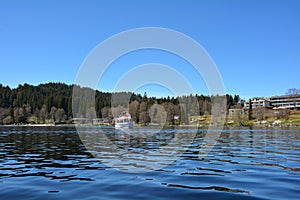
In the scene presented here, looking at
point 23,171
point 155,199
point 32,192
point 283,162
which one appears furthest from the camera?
point 283,162

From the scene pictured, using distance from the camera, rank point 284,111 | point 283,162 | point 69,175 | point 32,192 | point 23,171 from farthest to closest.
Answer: point 284,111 < point 283,162 < point 23,171 < point 69,175 < point 32,192

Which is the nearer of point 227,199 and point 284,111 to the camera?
point 227,199

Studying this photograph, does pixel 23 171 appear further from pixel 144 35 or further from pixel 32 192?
pixel 144 35

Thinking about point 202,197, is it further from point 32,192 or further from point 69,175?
point 69,175

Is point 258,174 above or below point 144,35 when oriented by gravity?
below

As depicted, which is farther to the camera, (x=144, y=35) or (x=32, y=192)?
(x=144, y=35)

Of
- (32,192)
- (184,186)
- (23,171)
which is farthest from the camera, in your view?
(23,171)

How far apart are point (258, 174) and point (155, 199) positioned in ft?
26.5

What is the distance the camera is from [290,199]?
12016 millimetres

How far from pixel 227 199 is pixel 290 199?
7.90ft

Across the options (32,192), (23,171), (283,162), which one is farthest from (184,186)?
(283,162)

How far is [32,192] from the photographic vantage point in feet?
43.3

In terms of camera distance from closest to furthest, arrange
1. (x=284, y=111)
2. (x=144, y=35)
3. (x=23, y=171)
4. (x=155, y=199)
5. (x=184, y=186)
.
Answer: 1. (x=155, y=199)
2. (x=184, y=186)
3. (x=23, y=171)
4. (x=144, y=35)
5. (x=284, y=111)

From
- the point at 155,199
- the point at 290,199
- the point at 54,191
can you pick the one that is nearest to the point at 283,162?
the point at 290,199
